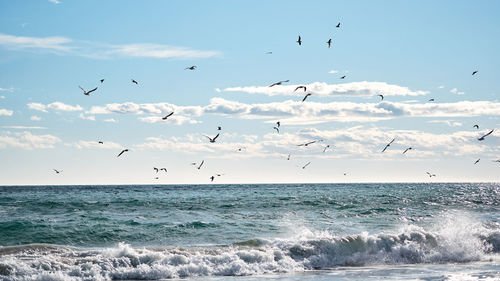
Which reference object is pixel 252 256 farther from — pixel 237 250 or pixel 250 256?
pixel 237 250

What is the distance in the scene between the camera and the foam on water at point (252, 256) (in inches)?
775

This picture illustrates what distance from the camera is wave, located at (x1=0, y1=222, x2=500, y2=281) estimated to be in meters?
19.7

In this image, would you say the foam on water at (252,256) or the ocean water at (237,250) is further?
the ocean water at (237,250)

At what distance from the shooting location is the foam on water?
19.7 meters

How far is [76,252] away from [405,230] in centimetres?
1554

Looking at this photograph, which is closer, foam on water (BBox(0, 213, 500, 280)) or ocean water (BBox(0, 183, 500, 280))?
foam on water (BBox(0, 213, 500, 280))

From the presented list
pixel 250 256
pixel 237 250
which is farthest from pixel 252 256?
pixel 237 250

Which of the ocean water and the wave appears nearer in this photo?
the wave

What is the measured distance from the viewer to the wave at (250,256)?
19.7 m

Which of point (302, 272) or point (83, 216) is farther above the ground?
point (83, 216)

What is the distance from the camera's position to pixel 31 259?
20.5m

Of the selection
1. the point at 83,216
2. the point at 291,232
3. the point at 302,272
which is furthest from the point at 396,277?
the point at 83,216

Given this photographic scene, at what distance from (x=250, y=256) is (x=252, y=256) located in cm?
8

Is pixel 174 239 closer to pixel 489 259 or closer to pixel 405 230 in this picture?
pixel 405 230
